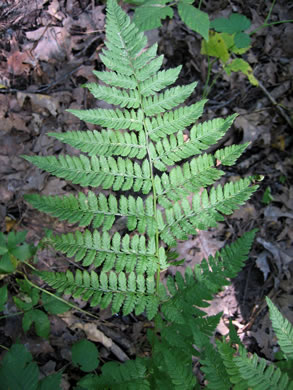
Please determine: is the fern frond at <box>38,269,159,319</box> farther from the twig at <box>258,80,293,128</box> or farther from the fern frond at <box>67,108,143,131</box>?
the twig at <box>258,80,293,128</box>

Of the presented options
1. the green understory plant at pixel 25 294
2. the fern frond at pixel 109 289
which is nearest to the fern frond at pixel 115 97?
the fern frond at pixel 109 289

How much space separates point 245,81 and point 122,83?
3.00 metres

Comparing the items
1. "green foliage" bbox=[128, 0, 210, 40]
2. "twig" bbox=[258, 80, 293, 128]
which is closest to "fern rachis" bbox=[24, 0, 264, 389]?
"green foliage" bbox=[128, 0, 210, 40]

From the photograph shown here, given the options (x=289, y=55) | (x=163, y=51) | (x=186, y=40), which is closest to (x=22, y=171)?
(x=163, y=51)

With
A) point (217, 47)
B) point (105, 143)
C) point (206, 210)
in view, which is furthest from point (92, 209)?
point (217, 47)

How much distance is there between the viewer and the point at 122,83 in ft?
5.48

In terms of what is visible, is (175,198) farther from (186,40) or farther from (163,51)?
(186,40)

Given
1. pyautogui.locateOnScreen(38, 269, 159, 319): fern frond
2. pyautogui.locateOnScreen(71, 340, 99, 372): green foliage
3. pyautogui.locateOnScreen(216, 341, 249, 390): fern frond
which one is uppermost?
pyautogui.locateOnScreen(38, 269, 159, 319): fern frond

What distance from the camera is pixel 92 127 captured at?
132 inches

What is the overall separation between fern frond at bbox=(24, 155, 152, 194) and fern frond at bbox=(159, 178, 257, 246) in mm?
240

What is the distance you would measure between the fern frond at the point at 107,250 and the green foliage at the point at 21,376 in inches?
24.2

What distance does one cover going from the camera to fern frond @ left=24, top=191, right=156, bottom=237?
5.05 ft

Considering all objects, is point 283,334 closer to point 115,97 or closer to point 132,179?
point 132,179

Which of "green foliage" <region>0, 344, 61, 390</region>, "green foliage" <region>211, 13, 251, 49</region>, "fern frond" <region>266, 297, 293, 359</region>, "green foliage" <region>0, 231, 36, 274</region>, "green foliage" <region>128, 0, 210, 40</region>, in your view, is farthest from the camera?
"green foliage" <region>211, 13, 251, 49</region>
